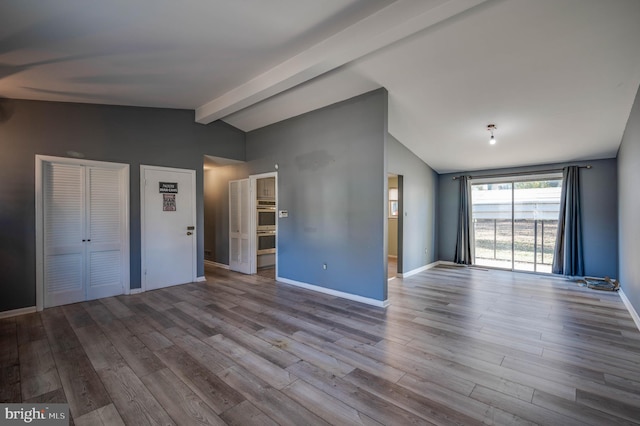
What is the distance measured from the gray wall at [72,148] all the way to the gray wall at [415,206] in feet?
12.9

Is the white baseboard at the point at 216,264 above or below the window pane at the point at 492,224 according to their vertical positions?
below

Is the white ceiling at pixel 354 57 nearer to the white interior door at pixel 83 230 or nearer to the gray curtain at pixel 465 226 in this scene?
the white interior door at pixel 83 230

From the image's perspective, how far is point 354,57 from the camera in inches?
123

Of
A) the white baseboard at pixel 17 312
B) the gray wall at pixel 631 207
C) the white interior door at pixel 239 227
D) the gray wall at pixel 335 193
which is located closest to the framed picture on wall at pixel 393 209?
the gray wall at pixel 335 193

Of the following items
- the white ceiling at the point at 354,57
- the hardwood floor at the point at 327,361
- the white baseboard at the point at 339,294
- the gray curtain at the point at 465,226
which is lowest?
the hardwood floor at the point at 327,361

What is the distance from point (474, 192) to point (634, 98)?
12.6 feet

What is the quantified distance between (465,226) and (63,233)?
8.07 m

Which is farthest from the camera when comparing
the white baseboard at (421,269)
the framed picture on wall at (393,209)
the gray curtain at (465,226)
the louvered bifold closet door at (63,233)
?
the framed picture on wall at (393,209)

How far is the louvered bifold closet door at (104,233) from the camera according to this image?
14.4ft

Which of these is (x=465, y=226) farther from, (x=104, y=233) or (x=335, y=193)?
(x=104, y=233)

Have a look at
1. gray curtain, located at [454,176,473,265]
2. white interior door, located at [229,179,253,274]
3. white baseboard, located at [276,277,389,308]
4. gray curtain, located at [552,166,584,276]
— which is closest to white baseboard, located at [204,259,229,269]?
white interior door, located at [229,179,253,274]

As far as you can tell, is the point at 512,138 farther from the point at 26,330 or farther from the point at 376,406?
the point at 26,330

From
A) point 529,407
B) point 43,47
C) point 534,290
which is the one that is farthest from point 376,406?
point 534,290

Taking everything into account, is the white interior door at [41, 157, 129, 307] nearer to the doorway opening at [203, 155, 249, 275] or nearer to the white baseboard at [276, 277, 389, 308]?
the doorway opening at [203, 155, 249, 275]
